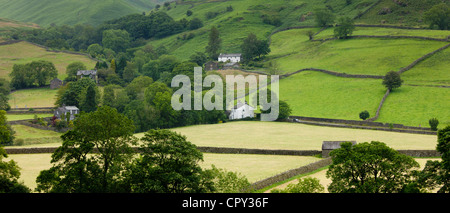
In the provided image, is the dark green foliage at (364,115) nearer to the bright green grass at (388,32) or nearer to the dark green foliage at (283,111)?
the dark green foliage at (283,111)

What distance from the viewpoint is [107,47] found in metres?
195

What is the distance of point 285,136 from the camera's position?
69500mm

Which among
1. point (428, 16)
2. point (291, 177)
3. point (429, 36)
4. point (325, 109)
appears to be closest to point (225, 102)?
point (325, 109)

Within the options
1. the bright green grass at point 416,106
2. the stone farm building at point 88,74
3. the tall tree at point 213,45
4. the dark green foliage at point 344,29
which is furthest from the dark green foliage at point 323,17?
the stone farm building at point 88,74

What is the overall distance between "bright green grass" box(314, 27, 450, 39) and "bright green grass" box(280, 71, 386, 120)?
30882 millimetres

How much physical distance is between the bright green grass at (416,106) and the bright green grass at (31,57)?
292ft

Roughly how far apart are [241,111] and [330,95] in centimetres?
1879

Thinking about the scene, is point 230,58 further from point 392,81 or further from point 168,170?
point 168,170

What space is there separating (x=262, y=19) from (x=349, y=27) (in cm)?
5863

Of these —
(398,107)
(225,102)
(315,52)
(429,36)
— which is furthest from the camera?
(315,52)

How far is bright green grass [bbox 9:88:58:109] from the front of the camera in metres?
107

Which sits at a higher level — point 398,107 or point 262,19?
point 262,19

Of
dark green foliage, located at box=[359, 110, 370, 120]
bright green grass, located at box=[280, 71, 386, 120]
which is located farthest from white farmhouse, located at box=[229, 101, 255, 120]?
dark green foliage, located at box=[359, 110, 370, 120]
